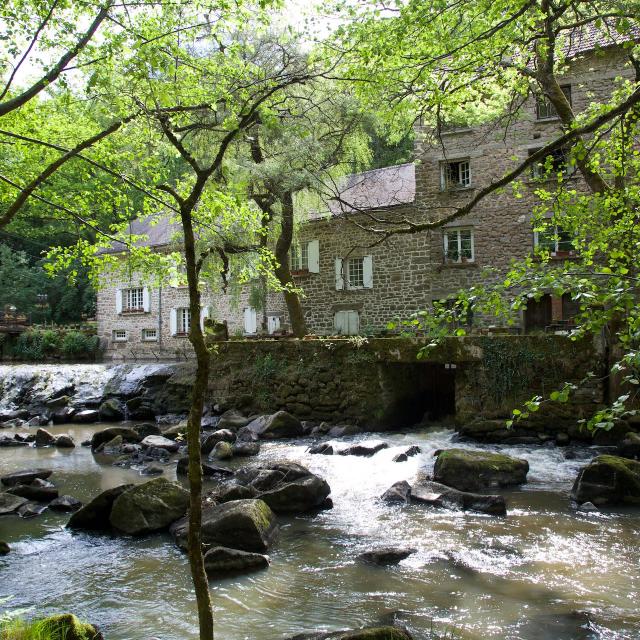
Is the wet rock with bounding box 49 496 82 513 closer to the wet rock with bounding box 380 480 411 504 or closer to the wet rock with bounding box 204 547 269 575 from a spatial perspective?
the wet rock with bounding box 204 547 269 575

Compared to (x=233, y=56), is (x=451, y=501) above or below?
below

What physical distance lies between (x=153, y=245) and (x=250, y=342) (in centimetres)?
1285

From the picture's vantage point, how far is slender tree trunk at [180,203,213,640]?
2.68 metres

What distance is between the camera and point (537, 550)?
5.84m

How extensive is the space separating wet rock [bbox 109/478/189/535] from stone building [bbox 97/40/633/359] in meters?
10.8

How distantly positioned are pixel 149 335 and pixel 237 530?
23.3 meters

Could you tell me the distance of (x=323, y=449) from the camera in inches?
437

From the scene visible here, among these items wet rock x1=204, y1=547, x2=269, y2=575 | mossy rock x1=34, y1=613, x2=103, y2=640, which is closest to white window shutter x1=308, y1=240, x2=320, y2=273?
wet rock x1=204, y1=547, x2=269, y2=575

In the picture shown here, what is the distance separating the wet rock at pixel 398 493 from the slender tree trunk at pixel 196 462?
5.35 meters

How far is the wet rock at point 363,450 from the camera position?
1069 centimetres

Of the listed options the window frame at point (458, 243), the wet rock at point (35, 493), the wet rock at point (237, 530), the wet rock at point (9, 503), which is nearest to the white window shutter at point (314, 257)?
the window frame at point (458, 243)

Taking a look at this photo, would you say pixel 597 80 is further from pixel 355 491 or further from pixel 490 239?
Answer: pixel 355 491

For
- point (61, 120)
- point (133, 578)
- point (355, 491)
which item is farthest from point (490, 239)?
point (133, 578)

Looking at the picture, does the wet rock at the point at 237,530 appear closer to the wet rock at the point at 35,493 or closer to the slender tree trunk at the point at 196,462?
the wet rock at the point at 35,493
